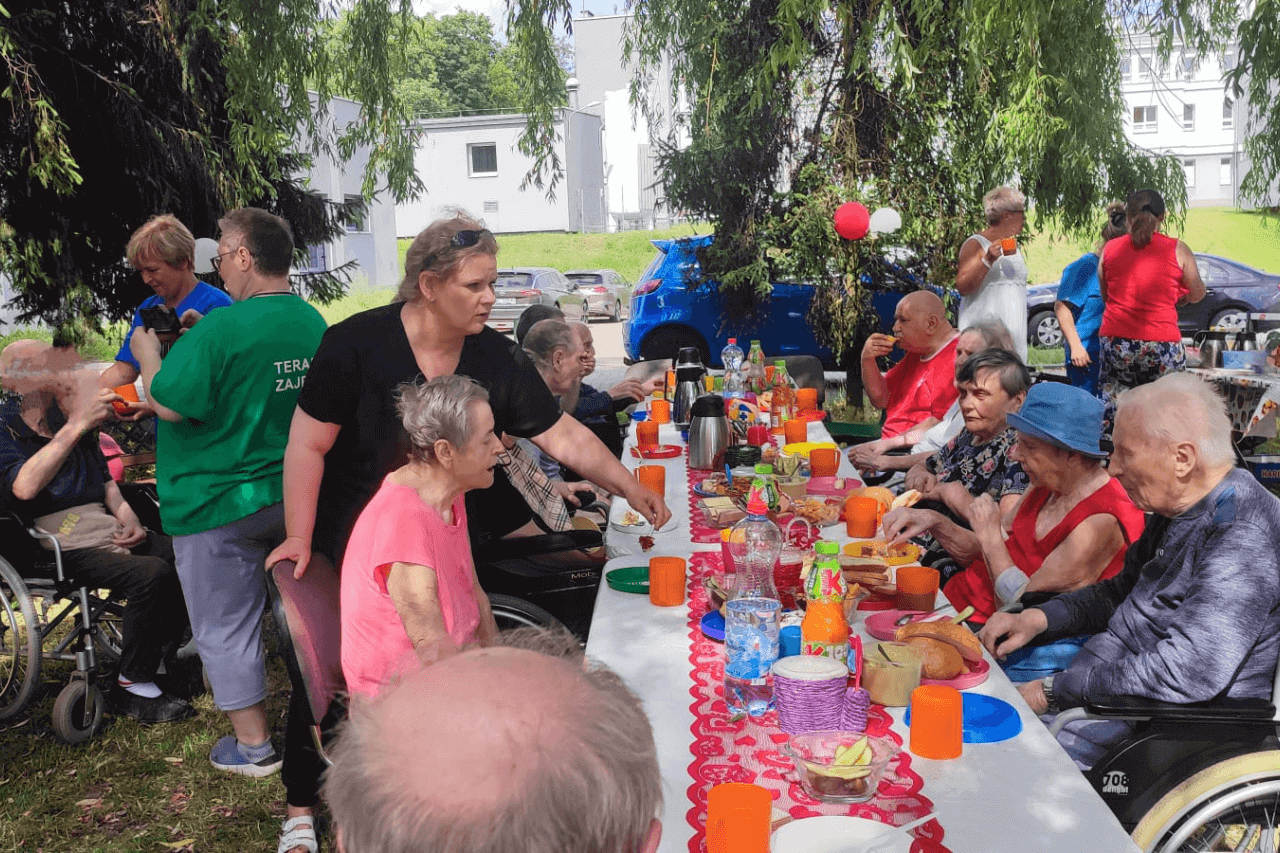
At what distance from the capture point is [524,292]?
1933 cm

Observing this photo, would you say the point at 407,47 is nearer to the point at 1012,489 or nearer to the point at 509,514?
the point at 509,514

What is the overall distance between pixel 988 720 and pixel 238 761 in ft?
8.40

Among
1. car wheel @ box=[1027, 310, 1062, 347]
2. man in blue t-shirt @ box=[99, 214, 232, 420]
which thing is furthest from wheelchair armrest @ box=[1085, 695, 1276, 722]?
car wheel @ box=[1027, 310, 1062, 347]

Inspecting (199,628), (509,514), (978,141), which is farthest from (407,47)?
(978,141)

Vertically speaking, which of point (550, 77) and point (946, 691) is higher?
point (550, 77)

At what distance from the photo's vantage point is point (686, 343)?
1067 centimetres

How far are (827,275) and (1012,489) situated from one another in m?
5.98

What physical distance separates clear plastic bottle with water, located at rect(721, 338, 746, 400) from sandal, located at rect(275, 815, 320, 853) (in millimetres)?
3042

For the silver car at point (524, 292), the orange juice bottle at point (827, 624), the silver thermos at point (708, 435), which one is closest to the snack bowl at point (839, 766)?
the orange juice bottle at point (827, 624)

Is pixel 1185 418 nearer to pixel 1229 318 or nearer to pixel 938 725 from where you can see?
pixel 938 725

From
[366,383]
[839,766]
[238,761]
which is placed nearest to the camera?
[839,766]

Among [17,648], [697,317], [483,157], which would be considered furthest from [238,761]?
[483,157]

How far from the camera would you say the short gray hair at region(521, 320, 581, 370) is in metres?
4.52

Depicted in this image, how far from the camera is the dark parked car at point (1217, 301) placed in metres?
14.5
